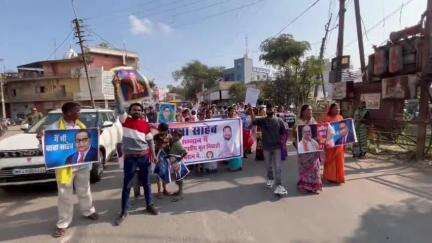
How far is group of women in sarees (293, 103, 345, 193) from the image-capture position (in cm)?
716

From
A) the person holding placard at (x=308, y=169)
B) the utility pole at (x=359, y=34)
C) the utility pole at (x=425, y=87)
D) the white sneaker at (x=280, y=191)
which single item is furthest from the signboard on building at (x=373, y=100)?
the white sneaker at (x=280, y=191)

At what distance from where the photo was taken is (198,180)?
28.4 ft

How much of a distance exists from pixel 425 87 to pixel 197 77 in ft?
234


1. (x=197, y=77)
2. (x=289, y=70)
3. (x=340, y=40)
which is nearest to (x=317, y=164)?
(x=340, y=40)

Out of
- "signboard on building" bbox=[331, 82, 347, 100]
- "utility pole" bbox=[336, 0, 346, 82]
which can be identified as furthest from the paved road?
"utility pole" bbox=[336, 0, 346, 82]

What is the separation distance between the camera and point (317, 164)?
285 inches

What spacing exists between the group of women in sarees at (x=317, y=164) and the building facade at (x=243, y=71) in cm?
7353

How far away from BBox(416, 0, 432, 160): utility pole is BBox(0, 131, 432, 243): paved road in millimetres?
1663

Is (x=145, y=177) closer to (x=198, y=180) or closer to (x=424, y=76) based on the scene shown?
(x=198, y=180)

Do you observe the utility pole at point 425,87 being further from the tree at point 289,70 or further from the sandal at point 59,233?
the tree at point 289,70

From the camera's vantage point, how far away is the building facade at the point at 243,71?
82562mm

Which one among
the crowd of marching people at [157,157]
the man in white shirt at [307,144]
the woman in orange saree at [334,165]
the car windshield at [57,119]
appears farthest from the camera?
the car windshield at [57,119]

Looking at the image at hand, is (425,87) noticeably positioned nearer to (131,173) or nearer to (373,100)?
(373,100)

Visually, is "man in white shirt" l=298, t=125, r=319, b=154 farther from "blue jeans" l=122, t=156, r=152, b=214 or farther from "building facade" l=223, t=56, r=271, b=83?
"building facade" l=223, t=56, r=271, b=83
